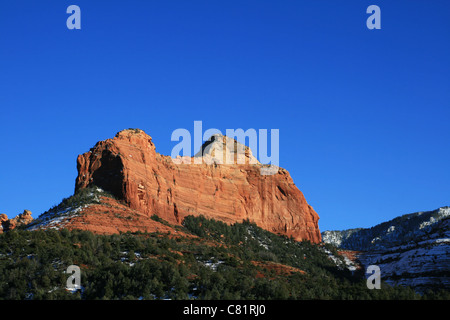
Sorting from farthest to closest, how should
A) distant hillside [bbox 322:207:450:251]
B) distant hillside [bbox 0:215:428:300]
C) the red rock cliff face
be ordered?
distant hillside [bbox 322:207:450:251] → the red rock cliff face → distant hillside [bbox 0:215:428:300]

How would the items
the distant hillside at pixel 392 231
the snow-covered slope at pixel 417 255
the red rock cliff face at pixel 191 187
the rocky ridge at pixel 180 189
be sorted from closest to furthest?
the snow-covered slope at pixel 417 255, the rocky ridge at pixel 180 189, the red rock cliff face at pixel 191 187, the distant hillside at pixel 392 231

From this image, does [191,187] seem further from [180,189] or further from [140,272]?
[140,272]

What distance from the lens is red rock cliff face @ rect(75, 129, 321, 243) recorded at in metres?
94.5

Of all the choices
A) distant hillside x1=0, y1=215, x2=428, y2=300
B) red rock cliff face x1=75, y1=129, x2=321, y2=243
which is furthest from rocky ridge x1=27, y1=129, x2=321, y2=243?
distant hillside x1=0, y1=215, x2=428, y2=300

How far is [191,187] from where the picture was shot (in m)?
112

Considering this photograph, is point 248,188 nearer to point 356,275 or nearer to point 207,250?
point 356,275

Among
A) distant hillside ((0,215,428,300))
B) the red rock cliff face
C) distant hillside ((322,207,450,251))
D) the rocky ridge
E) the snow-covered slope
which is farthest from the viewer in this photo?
distant hillside ((322,207,450,251))

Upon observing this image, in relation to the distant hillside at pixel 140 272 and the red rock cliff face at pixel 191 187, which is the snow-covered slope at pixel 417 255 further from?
A: the distant hillside at pixel 140 272

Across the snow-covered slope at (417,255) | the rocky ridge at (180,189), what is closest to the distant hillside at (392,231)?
the snow-covered slope at (417,255)

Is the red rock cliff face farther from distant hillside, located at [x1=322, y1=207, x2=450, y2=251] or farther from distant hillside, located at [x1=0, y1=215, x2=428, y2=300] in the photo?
distant hillside, located at [x1=322, y1=207, x2=450, y2=251]

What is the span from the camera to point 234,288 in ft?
176

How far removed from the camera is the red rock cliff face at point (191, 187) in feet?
310

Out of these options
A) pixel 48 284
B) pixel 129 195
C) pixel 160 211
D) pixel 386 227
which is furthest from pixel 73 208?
pixel 386 227

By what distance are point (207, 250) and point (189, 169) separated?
42061 millimetres
